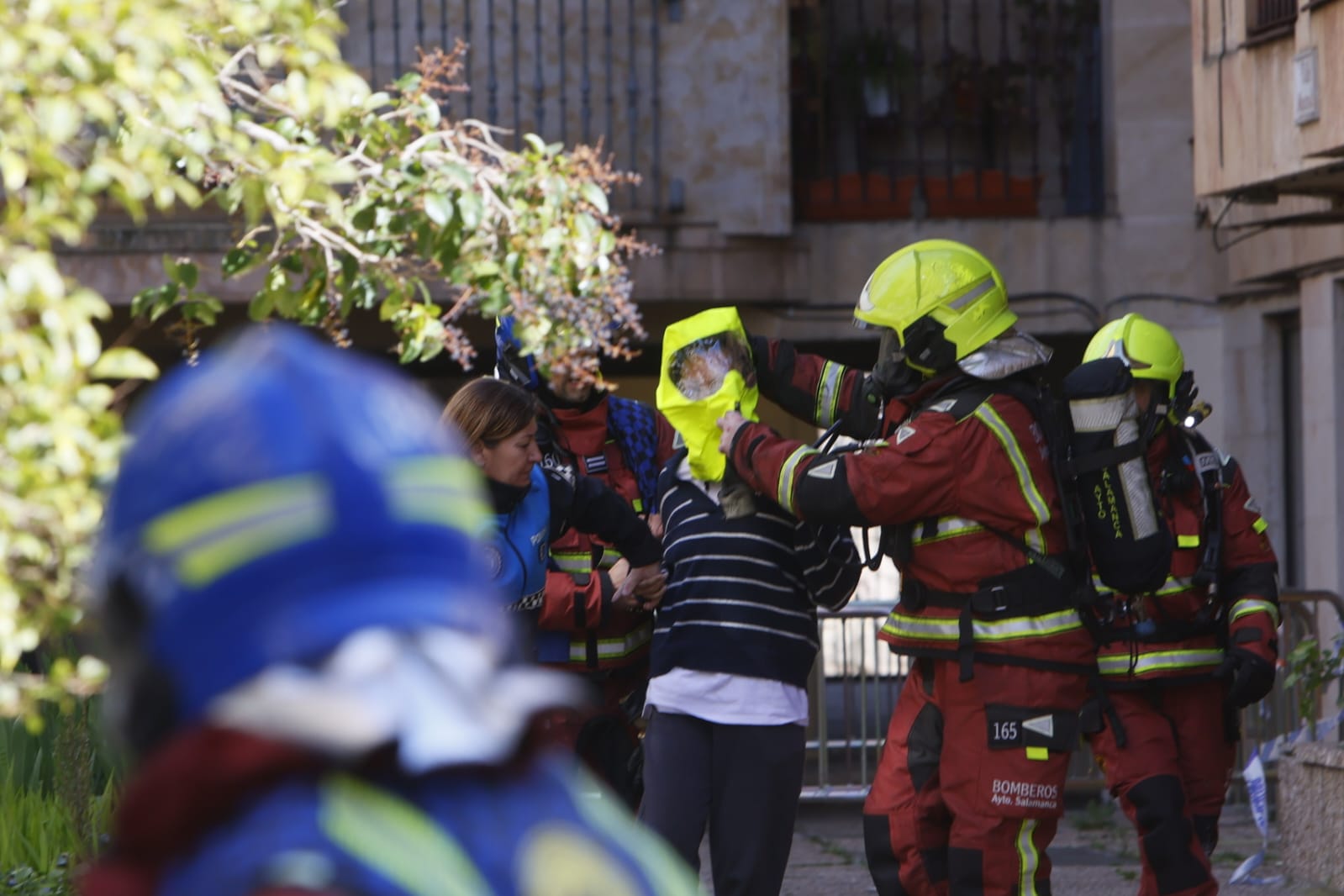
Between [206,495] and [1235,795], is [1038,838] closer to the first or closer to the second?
[206,495]

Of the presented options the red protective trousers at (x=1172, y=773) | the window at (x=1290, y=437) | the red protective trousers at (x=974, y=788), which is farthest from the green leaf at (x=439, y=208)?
the window at (x=1290, y=437)

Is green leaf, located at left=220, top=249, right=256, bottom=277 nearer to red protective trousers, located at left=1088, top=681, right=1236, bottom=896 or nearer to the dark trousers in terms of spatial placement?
the dark trousers

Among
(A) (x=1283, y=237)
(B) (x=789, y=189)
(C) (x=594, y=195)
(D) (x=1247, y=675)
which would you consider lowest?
(D) (x=1247, y=675)

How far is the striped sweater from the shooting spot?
4.48m

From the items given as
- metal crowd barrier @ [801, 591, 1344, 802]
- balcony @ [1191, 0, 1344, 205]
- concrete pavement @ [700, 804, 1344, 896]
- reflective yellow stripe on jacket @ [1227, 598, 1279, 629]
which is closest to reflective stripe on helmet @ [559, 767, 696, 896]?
reflective yellow stripe on jacket @ [1227, 598, 1279, 629]

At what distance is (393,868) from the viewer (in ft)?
3.26

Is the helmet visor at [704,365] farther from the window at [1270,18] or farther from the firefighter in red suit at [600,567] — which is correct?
the window at [1270,18]

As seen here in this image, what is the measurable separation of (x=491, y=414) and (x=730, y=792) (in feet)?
3.66

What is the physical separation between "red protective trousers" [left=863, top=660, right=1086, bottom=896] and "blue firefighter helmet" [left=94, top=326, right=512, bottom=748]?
3.45m

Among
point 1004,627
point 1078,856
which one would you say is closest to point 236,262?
point 1004,627

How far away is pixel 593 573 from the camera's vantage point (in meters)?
4.91

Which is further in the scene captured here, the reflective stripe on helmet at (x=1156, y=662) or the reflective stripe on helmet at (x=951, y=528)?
the reflective stripe on helmet at (x=1156, y=662)

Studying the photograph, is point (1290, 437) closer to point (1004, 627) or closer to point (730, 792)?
point (1004, 627)

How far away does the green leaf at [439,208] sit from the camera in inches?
153
